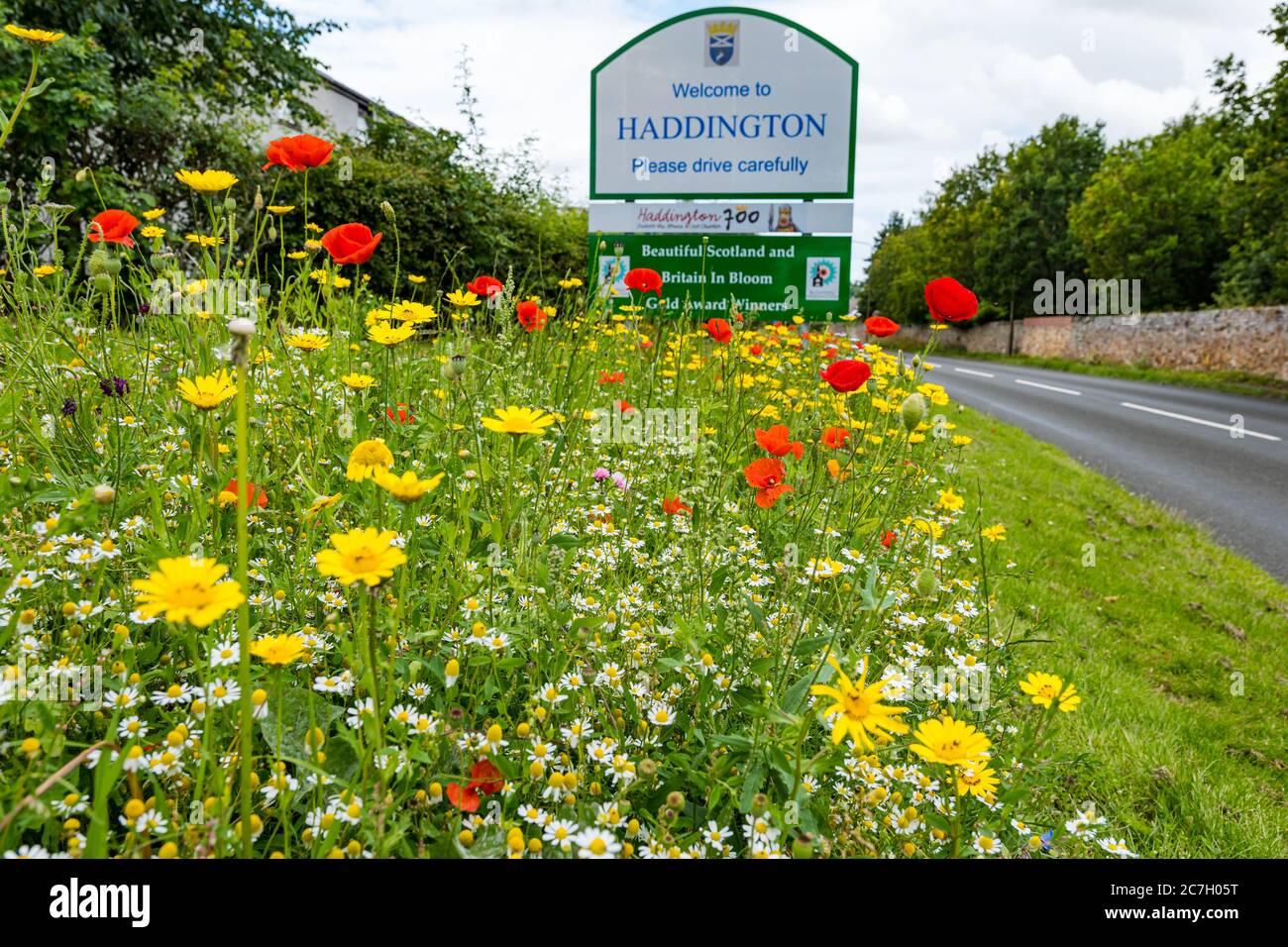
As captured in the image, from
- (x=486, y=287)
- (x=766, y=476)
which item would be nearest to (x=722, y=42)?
(x=486, y=287)

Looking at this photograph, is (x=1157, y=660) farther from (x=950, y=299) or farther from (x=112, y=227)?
(x=112, y=227)

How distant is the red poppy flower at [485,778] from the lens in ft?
3.22

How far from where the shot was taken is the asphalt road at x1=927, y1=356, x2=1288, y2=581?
5301mm

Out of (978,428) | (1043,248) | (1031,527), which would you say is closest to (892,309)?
Answer: (1043,248)

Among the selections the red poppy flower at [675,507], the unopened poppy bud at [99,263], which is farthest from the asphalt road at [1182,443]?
the unopened poppy bud at [99,263]

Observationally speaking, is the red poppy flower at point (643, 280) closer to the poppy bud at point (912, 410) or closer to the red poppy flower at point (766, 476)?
the red poppy flower at point (766, 476)

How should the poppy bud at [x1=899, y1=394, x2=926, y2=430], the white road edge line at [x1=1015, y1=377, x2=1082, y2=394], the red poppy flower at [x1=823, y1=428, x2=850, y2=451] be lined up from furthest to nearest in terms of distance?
the white road edge line at [x1=1015, y1=377, x2=1082, y2=394] < the red poppy flower at [x1=823, y1=428, x2=850, y2=451] < the poppy bud at [x1=899, y1=394, x2=926, y2=430]

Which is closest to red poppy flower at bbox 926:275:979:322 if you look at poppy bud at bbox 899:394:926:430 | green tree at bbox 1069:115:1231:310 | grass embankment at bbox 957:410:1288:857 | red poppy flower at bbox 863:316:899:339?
poppy bud at bbox 899:394:926:430

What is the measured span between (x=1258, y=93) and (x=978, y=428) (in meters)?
13.4

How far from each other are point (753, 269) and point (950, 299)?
4.21m

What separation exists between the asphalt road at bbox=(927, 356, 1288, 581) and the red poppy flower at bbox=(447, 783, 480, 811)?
195 inches

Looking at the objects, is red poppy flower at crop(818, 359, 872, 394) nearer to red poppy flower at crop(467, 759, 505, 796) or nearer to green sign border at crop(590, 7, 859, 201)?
red poppy flower at crop(467, 759, 505, 796)
